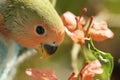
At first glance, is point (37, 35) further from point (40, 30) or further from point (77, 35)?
point (77, 35)

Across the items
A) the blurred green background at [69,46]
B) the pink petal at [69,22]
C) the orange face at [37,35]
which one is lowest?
the blurred green background at [69,46]

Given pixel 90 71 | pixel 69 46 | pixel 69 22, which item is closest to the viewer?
pixel 90 71

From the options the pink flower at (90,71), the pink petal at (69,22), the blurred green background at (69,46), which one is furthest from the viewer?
the blurred green background at (69,46)

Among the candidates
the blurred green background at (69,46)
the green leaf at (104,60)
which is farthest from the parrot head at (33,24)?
the blurred green background at (69,46)

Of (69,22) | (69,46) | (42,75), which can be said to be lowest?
(69,46)

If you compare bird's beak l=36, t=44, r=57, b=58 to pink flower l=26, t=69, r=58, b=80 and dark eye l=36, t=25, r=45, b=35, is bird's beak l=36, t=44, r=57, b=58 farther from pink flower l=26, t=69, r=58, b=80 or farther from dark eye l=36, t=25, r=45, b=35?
pink flower l=26, t=69, r=58, b=80

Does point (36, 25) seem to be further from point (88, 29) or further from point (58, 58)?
point (58, 58)

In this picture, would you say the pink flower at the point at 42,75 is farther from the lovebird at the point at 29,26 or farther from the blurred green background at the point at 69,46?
the blurred green background at the point at 69,46

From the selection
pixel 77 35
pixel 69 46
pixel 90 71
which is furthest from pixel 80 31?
pixel 69 46
